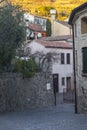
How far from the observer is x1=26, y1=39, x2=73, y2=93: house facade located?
5757 cm

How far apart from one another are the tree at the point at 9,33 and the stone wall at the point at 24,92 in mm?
1387

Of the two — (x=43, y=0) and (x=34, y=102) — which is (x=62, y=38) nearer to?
(x=34, y=102)

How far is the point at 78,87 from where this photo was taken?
31781 mm

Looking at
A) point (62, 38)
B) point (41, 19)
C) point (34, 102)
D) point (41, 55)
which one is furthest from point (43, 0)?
point (34, 102)

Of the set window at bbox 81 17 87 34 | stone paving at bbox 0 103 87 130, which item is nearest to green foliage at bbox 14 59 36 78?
window at bbox 81 17 87 34

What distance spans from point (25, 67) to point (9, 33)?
3595 millimetres

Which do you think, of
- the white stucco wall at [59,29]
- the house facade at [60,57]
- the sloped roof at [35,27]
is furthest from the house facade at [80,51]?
the white stucco wall at [59,29]

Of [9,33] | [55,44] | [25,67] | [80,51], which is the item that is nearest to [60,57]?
[55,44]

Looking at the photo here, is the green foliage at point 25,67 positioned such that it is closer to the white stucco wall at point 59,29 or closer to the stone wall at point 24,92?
the stone wall at point 24,92

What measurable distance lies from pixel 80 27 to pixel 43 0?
12152 centimetres

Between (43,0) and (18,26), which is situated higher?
(43,0)

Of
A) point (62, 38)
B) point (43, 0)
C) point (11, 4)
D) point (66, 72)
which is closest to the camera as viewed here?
point (11, 4)

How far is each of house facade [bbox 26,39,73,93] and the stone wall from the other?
1823 cm

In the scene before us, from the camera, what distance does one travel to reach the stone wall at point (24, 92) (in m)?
33.3
